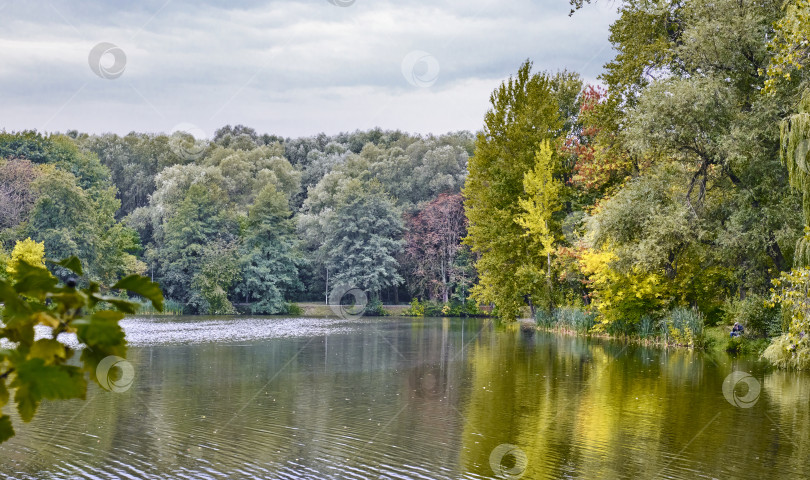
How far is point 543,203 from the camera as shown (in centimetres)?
2922

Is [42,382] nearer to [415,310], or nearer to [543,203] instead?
[543,203]

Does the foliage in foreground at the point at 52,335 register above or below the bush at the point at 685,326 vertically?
above

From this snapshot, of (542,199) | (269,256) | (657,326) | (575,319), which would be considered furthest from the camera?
(269,256)

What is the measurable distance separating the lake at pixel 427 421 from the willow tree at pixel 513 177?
12.4m

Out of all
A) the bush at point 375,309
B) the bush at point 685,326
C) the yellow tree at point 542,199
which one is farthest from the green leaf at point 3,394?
the bush at point 375,309

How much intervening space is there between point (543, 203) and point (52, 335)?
93.8ft

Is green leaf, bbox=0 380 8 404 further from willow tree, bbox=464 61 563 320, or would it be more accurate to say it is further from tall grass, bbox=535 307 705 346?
willow tree, bbox=464 61 563 320

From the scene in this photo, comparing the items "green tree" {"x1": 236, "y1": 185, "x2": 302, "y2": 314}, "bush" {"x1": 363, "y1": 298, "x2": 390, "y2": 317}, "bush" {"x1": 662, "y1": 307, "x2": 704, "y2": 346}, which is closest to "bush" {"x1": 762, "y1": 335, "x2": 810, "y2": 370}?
"bush" {"x1": 662, "y1": 307, "x2": 704, "y2": 346}

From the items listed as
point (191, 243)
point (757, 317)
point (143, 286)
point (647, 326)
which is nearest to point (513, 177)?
point (647, 326)

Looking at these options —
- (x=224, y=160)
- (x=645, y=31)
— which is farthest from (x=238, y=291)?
(x=645, y=31)

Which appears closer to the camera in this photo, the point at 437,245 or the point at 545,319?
the point at 545,319

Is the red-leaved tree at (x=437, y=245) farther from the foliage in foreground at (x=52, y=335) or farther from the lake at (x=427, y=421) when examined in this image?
the foliage in foreground at (x=52, y=335)

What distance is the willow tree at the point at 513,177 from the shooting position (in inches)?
1204

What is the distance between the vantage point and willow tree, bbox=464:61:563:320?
30.6 meters
